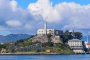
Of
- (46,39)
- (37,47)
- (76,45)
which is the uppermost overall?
(46,39)

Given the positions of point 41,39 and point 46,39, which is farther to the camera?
point 41,39

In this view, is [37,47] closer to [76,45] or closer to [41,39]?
[41,39]

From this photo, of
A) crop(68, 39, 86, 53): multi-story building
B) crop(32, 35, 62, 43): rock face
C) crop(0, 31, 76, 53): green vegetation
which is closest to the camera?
crop(0, 31, 76, 53): green vegetation

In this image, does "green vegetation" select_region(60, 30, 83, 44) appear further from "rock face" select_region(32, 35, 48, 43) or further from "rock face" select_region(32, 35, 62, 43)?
"rock face" select_region(32, 35, 48, 43)

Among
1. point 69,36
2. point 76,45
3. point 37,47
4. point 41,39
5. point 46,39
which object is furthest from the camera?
point 69,36

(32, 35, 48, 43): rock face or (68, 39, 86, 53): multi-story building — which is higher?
(32, 35, 48, 43): rock face

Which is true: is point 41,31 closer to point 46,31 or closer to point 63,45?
point 46,31

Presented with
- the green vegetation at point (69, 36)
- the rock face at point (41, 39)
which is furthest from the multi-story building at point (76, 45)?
the rock face at point (41, 39)

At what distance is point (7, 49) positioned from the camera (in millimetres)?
126250

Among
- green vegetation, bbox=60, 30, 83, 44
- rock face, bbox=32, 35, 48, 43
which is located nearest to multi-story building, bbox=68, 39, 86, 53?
green vegetation, bbox=60, 30, 83, 44

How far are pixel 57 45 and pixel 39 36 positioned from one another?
1199cm

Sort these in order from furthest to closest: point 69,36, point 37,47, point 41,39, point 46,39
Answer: point 69,36 < point 41,39 < point 46,39 < point 37,47

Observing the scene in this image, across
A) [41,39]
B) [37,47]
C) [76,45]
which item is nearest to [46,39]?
[41,39]

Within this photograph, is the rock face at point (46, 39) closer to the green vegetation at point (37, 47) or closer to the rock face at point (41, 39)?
the rock face at point (41, 39)
